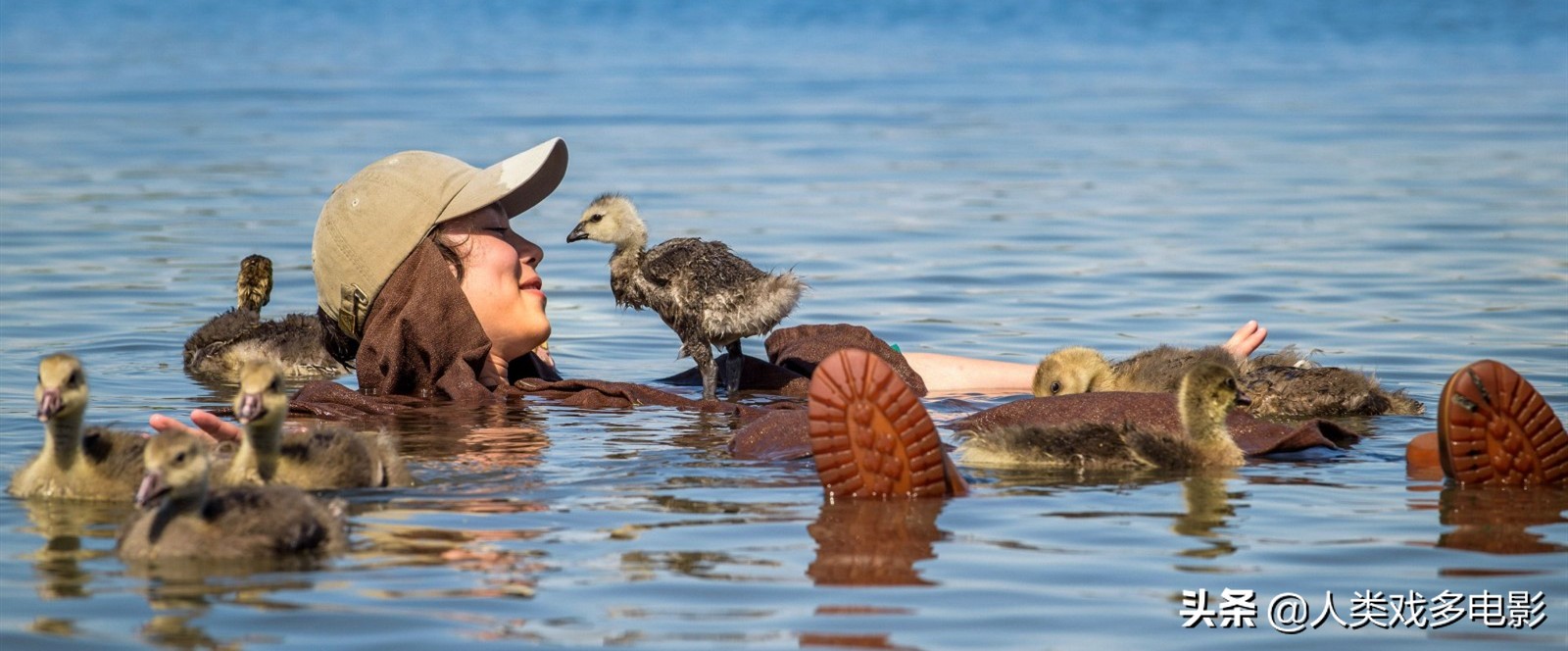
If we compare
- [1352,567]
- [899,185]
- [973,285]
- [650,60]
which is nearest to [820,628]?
[1352,567]

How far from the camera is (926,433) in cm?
616

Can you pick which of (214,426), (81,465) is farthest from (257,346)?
(81,465)

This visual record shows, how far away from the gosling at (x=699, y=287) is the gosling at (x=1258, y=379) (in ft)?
4.46

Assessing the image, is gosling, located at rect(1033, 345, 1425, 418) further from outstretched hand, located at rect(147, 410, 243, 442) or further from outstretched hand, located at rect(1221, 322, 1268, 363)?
outstretched hand, located at rect(147, 410, 243, 442)

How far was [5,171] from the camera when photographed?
19.2m

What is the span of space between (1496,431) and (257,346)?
6.92 metres

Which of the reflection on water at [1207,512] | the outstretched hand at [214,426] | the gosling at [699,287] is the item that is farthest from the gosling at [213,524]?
the gosling at [699,287]

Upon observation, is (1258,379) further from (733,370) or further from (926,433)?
(926,433)

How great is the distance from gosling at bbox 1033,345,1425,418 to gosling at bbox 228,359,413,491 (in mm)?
3287

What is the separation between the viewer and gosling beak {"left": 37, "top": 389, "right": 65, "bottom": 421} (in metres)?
6.08

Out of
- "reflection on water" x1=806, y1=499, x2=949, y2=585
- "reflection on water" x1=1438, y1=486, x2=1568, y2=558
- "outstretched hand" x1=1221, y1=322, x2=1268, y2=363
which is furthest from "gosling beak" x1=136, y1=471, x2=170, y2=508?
"outstretched hand" x1=1221, y1=322, x2=1268, y2=363

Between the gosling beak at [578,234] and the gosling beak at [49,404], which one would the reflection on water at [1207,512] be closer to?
the gosling beak at [49,404]

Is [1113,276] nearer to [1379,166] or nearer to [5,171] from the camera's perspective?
[1379,166]

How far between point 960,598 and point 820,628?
0.51 m
